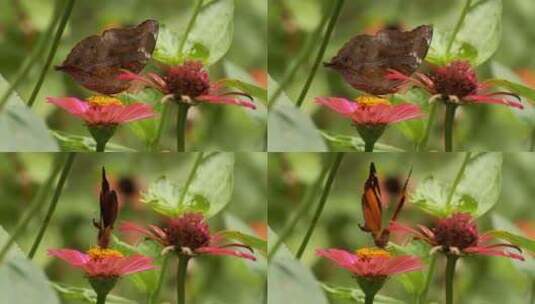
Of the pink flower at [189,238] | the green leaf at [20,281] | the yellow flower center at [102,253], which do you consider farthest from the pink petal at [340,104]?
the green leaf at [20,281]

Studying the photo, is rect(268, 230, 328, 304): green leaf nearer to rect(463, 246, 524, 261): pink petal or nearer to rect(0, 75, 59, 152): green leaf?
rect(463, 246, 524, 261): pink petal

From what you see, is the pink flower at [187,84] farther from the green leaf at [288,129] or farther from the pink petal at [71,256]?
the pink petal at [71,256]

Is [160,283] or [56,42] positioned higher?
[56,42]

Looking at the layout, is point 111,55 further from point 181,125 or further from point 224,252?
point 224,252

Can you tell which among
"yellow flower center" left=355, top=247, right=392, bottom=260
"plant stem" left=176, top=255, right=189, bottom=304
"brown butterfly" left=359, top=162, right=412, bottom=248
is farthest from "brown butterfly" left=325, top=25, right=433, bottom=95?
"plant stem" left=176, top=255, right=189, bottom=304

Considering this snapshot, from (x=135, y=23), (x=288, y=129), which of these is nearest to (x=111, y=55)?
(x=135, y=23)
